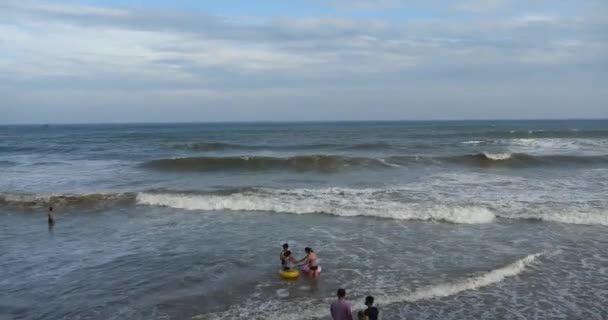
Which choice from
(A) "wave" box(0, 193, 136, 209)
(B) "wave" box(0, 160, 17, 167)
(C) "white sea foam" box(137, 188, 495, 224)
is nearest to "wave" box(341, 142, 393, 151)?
(C) "white sea foam" box(137, 188, 495, 224)

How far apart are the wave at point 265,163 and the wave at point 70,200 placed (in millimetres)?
→ 10523

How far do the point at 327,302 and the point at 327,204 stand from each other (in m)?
9.78

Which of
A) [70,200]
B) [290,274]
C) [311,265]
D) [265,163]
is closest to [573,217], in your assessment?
[311,265]

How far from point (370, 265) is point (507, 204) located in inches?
356

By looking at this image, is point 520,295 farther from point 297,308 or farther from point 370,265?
point 297,308

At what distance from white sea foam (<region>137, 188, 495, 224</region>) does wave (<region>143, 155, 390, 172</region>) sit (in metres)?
9.18

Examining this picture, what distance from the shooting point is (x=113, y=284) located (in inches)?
448

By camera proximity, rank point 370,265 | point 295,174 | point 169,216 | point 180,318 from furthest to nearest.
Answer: point 295,174, point 169,216, point 370,265, point 180,318

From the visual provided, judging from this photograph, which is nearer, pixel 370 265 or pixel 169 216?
pixel 370 265

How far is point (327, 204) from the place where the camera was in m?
19.9

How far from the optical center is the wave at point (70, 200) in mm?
21656

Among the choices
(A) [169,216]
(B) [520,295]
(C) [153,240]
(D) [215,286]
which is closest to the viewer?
(B) [520,295]

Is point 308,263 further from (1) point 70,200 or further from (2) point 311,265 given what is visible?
(1) point 70,200

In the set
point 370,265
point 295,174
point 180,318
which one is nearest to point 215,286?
point 180,318
